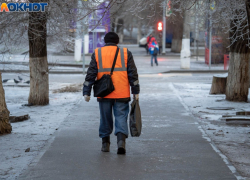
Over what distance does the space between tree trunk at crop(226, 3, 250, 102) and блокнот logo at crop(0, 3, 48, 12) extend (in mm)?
4973

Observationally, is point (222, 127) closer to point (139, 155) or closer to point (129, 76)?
point (139, 155)

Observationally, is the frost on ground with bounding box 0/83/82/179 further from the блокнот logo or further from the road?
the блокнот logo

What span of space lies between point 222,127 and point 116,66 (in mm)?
3390

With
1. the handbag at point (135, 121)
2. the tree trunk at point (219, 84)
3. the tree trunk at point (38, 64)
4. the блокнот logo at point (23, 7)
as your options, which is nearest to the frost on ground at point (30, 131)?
the tree trunk at point (38, 64)

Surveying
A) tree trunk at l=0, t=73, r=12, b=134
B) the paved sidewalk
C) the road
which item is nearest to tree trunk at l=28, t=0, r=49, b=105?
the road

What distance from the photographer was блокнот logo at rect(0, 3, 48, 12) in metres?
9.74

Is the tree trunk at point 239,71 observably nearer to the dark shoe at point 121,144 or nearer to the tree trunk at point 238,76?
the tree trunk at point 238,76

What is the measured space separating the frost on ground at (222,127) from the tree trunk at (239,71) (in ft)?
0.95

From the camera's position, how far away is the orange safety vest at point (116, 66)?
6227mm

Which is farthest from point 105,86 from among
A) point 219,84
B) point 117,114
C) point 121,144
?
point 219,84

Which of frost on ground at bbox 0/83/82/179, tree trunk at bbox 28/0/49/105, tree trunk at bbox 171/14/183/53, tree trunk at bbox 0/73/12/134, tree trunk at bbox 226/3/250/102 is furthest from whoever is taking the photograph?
tree trunk at bbox 171/14/183/53

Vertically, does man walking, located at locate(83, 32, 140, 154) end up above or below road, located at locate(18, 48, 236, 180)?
above

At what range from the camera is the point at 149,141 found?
736cm

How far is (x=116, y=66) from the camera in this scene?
6.23 metres
